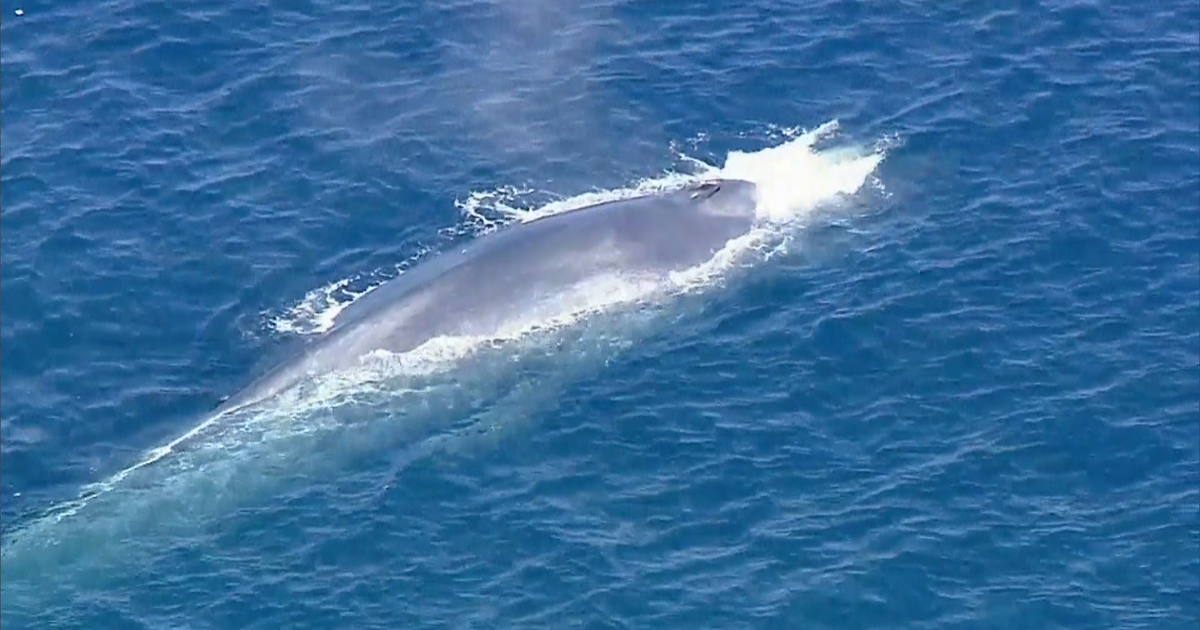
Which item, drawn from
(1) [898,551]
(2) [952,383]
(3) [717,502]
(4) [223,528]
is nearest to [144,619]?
(4) [223,528]

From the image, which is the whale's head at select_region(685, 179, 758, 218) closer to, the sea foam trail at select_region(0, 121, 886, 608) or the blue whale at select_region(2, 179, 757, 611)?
the blue whale at select_region(2, 179, 757, 611)

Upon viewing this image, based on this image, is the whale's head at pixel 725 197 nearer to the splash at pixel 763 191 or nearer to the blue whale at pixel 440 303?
the blue whale at pixel 440 303

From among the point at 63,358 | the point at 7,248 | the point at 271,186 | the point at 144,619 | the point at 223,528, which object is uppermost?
the point at 271,186

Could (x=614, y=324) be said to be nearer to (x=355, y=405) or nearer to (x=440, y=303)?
(x=440, y=303)

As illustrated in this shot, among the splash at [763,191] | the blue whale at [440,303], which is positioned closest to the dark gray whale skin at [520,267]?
the blue whale at [440,303]

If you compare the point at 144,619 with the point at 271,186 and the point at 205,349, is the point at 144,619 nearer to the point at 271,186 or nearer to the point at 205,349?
the point at 205,349

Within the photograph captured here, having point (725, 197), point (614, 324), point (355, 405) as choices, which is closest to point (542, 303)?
point (614, 324)

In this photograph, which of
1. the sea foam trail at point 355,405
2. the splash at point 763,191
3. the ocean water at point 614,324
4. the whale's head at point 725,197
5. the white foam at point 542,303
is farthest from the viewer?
the whale's head at point 725,197
